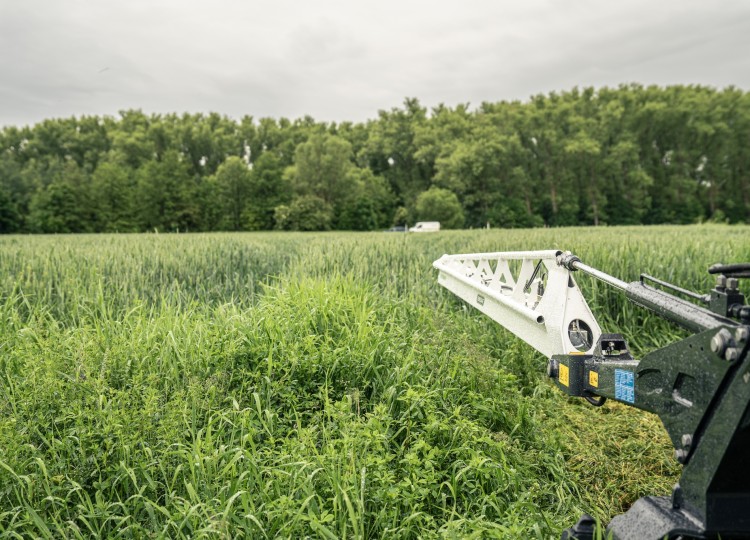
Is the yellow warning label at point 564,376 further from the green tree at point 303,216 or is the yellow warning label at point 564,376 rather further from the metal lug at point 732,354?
the green tree at point 303,216

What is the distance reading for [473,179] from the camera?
58.9 m

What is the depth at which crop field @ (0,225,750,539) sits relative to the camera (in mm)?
2520

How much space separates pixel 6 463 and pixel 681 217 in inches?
2512

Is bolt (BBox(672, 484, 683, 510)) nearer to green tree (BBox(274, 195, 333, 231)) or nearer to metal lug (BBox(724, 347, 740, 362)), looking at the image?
metal lug (BBox(724, 347, 740, 362))

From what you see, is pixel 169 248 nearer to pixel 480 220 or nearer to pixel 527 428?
pixel 527 428

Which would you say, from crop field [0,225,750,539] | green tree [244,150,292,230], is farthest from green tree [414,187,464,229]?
crop field [0,225,750,539]

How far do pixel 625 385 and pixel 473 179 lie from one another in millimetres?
58830

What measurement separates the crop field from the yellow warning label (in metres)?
0.68

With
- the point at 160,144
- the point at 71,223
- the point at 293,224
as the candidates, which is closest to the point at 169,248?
the point at 293,224

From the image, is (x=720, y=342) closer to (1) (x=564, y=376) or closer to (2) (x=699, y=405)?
(2) (x=699, y=405)

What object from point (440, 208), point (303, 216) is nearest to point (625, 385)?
point (440, 208)

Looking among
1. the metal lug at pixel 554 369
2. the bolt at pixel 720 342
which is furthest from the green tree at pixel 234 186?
the bolt at pixel 720 342

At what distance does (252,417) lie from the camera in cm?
329

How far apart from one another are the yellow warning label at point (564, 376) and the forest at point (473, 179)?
5176cm
